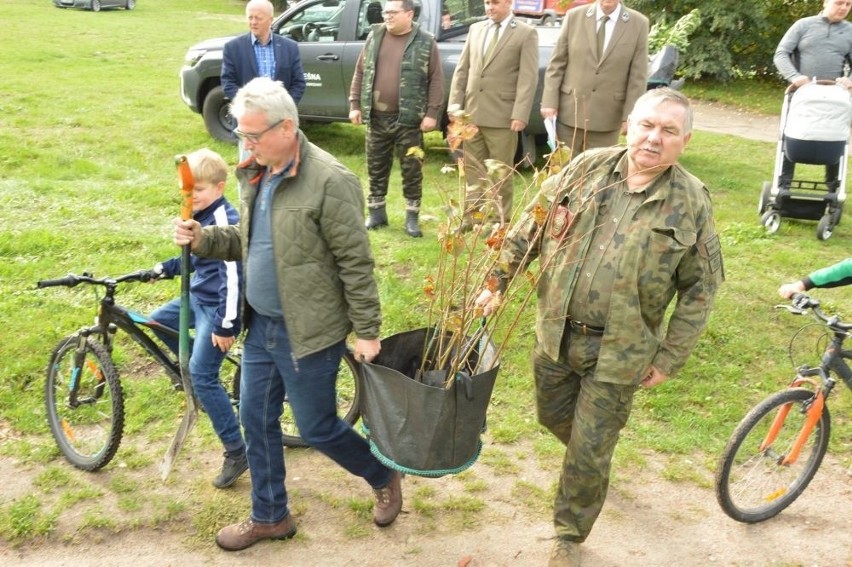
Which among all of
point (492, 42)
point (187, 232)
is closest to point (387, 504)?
point (187, 232)

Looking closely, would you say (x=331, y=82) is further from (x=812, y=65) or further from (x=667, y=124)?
(x=667, y=124)

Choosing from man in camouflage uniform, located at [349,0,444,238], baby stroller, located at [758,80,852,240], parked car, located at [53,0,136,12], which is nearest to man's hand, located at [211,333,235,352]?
man in camouflage uniform, located at [349,0,444,238]

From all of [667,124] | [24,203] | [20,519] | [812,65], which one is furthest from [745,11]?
[20,519]

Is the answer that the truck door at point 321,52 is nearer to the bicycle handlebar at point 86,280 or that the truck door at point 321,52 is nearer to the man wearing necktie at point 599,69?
the man wearing necktie at point 599,69

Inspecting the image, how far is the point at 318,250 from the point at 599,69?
4.03 metres

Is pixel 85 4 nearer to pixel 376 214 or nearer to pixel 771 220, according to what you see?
pixel 376 214

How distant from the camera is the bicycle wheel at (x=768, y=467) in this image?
3.96m

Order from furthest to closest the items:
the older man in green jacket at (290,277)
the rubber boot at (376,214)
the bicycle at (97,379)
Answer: the rubber boot at (376,214), the bicycle at (97,379), the older man in green jacket at (290,277)

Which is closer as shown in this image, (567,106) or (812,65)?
(567,106)

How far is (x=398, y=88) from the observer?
6773 mm

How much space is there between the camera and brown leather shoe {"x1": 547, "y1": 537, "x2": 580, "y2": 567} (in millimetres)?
3615

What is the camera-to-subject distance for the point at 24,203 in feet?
24.6

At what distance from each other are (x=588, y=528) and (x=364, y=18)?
23.8ft

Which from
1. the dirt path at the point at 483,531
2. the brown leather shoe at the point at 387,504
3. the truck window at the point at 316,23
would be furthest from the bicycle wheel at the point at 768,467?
the truck window at the point at 316,23
